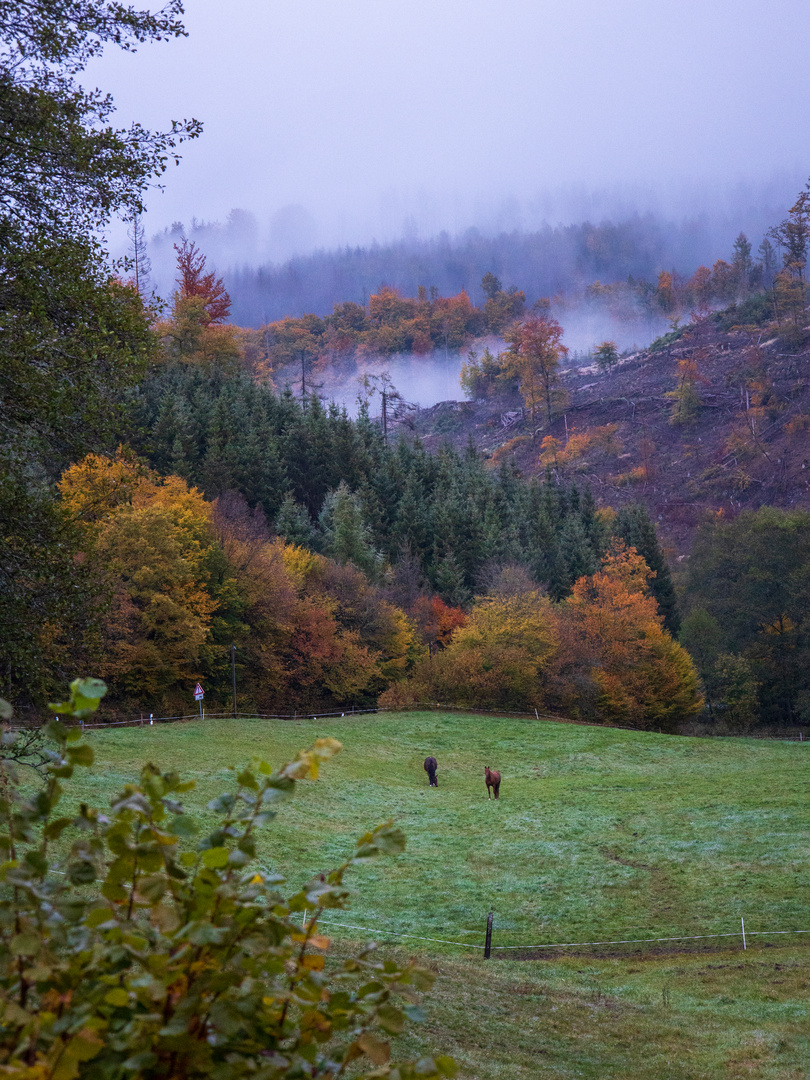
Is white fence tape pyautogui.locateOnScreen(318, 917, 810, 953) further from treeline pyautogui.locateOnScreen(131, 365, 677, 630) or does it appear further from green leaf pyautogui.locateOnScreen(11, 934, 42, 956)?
treeline pyautogui.locateOnScreen(131, 365, 677, 630)

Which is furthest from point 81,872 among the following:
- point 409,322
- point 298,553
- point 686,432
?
point 409,322

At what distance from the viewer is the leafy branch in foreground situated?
1547 millimetres

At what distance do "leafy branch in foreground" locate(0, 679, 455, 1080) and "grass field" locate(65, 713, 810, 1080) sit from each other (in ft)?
20.0

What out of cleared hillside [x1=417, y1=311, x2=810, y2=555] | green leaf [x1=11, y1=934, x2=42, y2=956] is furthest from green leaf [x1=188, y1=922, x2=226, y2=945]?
cleared hillside [x1=417, y1=311, x2=810, y2=555]

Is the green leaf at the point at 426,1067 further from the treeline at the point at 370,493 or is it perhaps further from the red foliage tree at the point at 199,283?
the red foliage tree at the point at 199,283

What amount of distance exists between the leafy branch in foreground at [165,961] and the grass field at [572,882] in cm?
611

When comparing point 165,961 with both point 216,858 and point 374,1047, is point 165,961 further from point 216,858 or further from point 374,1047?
point 374,1047

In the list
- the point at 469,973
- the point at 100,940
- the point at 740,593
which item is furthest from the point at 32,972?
the point at 740,593

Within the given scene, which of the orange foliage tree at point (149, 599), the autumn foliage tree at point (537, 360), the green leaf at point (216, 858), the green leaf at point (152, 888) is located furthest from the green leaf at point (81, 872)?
the autumn foliage tree at point (537, 360)

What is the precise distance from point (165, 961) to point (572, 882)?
1729cm

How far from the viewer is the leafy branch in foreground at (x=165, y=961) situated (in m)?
1.55

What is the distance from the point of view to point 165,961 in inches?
65.0

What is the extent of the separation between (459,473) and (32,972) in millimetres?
77461

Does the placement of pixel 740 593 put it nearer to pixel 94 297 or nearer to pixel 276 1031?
pixel 94 297
